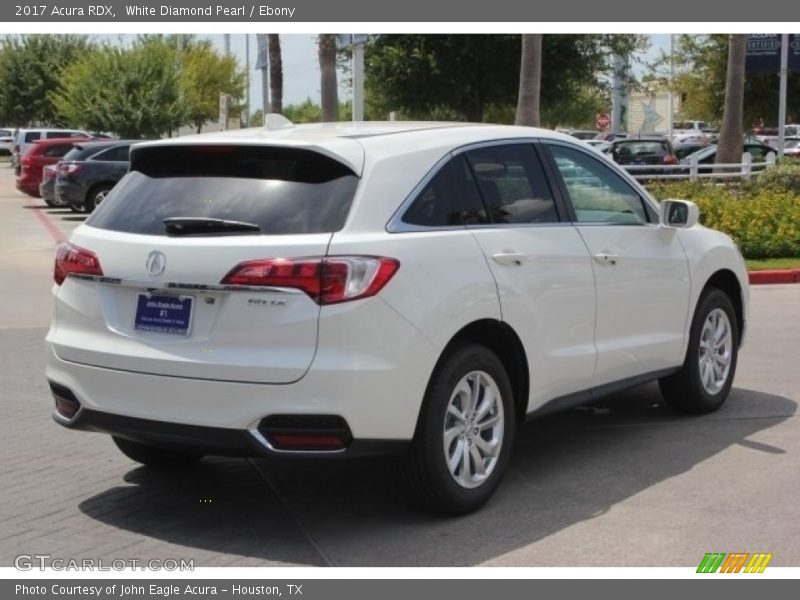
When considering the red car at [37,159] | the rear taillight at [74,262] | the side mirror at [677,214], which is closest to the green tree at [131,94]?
the red car at [37,159]

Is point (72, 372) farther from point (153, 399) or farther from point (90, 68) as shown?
point (90, 68)

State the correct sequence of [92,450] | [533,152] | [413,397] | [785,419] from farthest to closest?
[785,419] → [92,450] → [533,152] → [413,397]

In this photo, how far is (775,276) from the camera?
15.0m

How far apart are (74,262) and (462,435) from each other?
199 cm

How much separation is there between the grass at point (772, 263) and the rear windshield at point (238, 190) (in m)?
10.9

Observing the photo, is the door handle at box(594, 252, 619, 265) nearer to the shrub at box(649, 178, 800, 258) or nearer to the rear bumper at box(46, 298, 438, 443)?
Result: the rear bumper at box(46, 298, 438, 443)

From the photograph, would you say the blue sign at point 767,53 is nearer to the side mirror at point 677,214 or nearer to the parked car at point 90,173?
the parked car at point 90,173

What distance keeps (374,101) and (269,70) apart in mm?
4611

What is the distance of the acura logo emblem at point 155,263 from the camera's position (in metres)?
5.22

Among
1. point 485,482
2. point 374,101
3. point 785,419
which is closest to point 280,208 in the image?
point 485,482

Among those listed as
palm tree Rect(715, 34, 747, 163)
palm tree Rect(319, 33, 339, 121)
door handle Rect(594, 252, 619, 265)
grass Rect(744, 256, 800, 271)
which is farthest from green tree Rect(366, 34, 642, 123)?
door handle Rect(594, 252, 619, 265)

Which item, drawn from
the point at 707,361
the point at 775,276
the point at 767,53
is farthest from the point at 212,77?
the point at 707,361

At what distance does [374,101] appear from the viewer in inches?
1558

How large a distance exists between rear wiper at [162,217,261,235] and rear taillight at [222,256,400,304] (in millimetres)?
224
